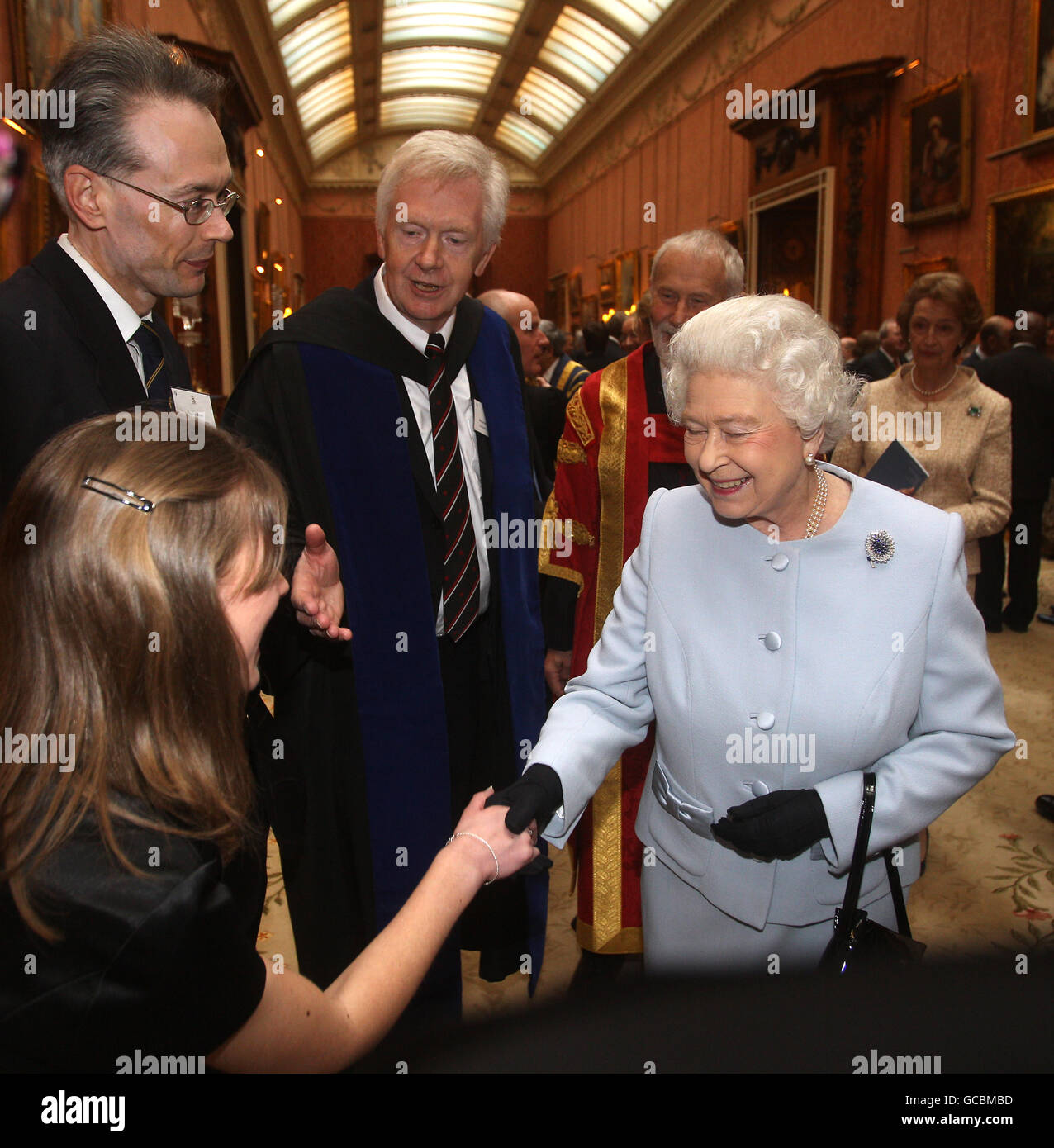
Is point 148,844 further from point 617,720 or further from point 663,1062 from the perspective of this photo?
point 617,720

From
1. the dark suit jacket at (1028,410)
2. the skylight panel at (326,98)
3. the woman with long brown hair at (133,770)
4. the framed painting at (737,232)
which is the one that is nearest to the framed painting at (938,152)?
the dark suit jacket at (1028,410)

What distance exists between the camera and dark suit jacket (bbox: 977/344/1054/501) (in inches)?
256

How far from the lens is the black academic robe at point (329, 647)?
2.34 meters

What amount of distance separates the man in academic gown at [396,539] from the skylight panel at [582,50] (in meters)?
14.9

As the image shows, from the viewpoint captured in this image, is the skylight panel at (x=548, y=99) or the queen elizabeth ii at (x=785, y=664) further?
the skylight panel at (x=548, y=99)

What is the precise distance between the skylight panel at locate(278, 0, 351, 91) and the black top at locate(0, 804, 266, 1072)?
52.9 ft

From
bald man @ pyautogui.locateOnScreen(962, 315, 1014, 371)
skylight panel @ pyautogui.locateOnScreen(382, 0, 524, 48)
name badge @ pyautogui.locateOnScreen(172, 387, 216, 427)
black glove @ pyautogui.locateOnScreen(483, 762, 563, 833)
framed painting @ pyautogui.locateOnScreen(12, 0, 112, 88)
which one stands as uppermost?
skylight panel @ pyautogui.locateOnScreen(382, 0, 524, 48)

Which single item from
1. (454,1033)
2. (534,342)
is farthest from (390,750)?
(534,342)

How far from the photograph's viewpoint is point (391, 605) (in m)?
2.43

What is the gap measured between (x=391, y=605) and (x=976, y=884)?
247cm

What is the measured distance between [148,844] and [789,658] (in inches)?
42.2

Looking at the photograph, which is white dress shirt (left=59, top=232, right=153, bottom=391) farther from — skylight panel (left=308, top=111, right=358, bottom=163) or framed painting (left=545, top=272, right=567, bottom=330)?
skylight panel (left=308, top=111, right=358, bottom=163)

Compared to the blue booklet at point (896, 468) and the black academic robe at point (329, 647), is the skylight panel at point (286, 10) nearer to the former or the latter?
the black academic robe at point (329, 647)

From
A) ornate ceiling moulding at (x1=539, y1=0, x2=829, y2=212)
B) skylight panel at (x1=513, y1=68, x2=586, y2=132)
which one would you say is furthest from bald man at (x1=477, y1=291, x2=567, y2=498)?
skylight panel at (x1=513, y1=68, x2=586, y2=132)
